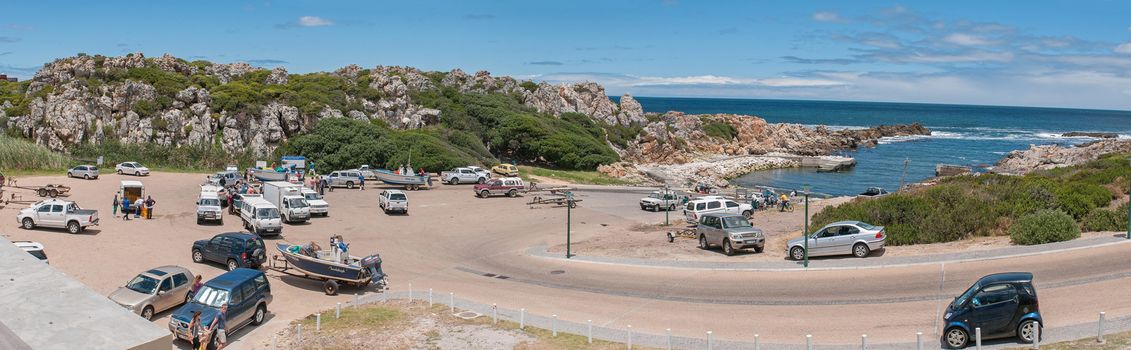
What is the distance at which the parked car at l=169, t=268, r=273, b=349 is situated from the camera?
19406 mm

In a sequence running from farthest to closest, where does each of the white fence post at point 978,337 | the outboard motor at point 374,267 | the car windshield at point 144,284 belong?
the outboard motor at point 374,267 → the car windshield at point 144,284 → the white fence post at point 978,337

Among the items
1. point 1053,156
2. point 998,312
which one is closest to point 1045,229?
point 998,312

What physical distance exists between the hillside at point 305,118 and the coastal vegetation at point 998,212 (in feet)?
135

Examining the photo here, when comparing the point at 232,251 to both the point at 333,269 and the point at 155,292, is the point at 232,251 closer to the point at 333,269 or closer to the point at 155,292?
the point at 333,269

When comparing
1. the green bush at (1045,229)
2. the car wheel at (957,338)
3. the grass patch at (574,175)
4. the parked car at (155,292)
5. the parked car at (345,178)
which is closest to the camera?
the car wheel at (957,338)

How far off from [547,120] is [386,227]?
53.7 meters

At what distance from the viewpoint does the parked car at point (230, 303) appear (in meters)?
19.4

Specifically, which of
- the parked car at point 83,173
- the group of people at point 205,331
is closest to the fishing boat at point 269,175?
the parked car at point 83,173

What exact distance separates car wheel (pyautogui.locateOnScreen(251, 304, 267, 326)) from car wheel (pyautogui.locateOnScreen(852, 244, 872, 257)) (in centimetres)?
2015

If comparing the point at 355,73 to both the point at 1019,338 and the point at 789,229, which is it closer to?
the point at 789,229

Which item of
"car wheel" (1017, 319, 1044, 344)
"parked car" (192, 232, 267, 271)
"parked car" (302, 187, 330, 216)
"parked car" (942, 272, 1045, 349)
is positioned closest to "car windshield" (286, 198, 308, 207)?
"parked car" (302, 187, 330, 216)

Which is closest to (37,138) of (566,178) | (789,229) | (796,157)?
(566,178)

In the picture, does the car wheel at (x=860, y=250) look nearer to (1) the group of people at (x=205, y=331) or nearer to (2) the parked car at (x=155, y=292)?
(1) the group of people at (x=205, y=331)

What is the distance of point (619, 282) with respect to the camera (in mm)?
27312
